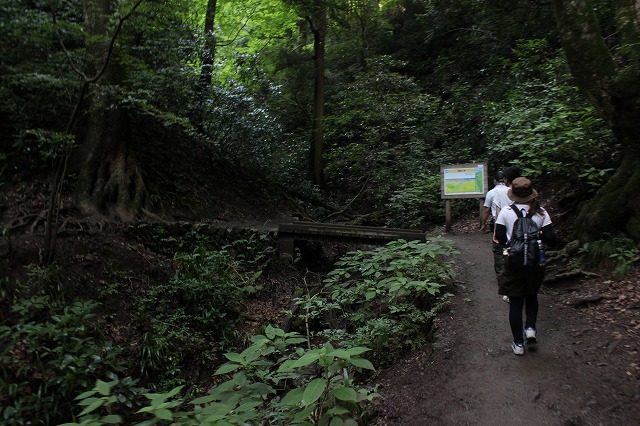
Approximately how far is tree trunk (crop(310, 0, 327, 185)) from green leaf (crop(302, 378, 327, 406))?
48.8 ft

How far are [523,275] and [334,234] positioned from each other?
6305 mm

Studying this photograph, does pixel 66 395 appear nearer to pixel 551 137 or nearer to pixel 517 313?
pixel 517 313

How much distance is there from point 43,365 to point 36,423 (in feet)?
2.84

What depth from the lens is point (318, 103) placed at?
17094mm

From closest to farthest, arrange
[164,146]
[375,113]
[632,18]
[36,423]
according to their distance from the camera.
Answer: [36,423] < [632,18] < [164,146] < [375,113]

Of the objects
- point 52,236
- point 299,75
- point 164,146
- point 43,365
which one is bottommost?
point 43,365

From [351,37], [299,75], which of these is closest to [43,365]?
[299,75]

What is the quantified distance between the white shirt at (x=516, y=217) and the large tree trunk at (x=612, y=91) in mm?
2491

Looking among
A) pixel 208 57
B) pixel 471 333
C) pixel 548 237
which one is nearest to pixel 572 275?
pixel 471 333

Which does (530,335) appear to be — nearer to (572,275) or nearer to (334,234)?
(572,275)

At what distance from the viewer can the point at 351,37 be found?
811 inches

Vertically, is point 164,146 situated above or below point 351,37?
below

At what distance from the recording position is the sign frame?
37.3ft

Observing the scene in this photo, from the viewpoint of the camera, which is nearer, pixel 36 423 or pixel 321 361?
pixel 321 361
